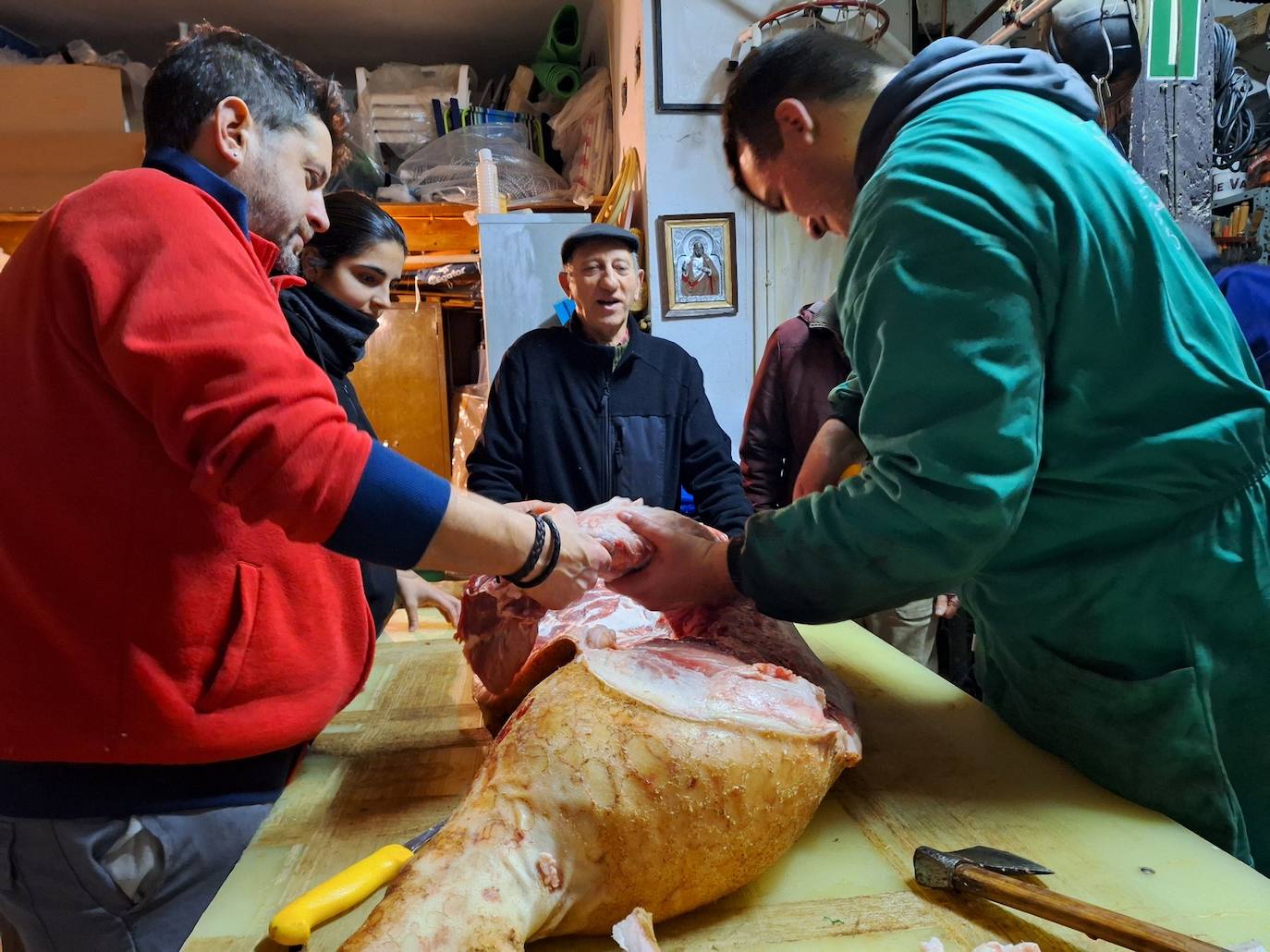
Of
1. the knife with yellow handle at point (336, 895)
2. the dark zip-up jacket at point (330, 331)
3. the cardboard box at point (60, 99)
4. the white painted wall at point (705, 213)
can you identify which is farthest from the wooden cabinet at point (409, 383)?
the knife with yellow handle at point (336, 895)

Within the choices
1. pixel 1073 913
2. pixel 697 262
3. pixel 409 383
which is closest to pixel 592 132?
pixel 697 262

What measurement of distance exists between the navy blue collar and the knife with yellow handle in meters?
0.95

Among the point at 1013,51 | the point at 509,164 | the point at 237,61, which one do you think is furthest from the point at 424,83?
the point at 1013,51

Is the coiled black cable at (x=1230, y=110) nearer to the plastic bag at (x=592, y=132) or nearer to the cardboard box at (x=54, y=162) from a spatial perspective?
the plastic bag at (x=592, y=132)

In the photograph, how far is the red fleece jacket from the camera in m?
1.06

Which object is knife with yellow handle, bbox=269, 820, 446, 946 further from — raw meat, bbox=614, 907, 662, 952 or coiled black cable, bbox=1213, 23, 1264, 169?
coiled black cable, bbox=1213, 23, 1264, 169

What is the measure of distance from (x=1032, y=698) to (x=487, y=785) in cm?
91

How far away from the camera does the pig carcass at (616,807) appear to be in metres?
0.96

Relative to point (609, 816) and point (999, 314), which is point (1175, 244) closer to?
point (999, 314)

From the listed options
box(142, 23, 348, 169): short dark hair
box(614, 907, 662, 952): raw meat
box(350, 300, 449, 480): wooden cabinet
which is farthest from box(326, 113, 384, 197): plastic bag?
box(614, 907, 662, 952): raw meat

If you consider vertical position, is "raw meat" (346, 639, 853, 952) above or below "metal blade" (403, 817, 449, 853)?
above

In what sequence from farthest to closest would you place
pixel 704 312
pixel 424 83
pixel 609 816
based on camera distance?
pixel 424 83
pixel 704 312
pixel 609 816

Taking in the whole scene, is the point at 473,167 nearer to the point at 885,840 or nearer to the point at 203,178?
the point at 203,178

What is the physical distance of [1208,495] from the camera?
1131 mm
